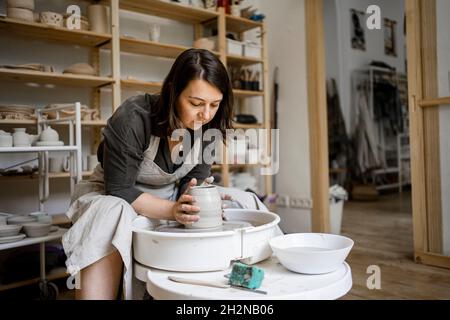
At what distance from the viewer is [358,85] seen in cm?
453

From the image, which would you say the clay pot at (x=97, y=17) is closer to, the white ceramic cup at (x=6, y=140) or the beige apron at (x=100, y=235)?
the white ceramic cup at (x=6, y=140)

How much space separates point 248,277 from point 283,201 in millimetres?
2495

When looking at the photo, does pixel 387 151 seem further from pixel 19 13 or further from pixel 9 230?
pixel 9 230

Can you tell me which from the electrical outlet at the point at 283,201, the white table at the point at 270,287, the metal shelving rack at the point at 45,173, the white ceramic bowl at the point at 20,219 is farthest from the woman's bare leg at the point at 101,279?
the electrical outlet at the point at 283,201

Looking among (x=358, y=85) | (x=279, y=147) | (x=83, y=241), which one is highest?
(x=358, y=85)

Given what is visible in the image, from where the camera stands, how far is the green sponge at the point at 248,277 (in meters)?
0.75

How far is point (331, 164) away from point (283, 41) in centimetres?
186

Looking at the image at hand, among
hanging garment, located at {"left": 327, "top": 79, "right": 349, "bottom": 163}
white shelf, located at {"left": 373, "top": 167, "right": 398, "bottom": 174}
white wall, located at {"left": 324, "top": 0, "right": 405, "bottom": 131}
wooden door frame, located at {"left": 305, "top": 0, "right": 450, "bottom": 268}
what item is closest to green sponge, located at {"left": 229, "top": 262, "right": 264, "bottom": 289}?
wooden door frame, located at {"left": 305, "top": 0, "right": 450, "bottom": 268}

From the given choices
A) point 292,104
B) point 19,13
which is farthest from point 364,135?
point 19,13

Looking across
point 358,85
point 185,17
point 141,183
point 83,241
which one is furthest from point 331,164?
point 83,241

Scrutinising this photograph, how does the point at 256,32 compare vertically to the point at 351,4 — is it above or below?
below

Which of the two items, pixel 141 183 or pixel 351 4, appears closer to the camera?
pixel 141 183

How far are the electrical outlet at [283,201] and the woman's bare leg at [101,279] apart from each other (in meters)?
2.33
